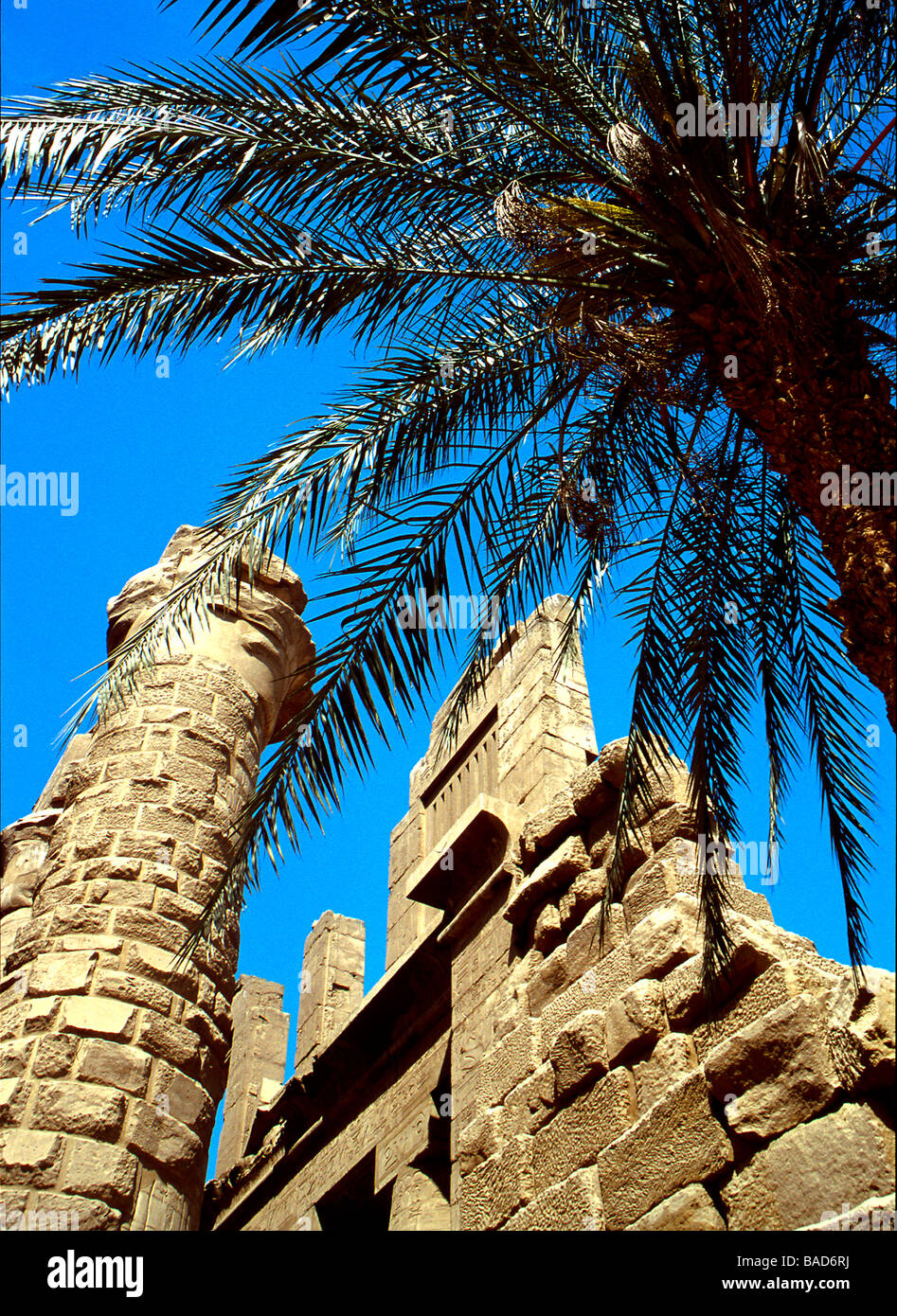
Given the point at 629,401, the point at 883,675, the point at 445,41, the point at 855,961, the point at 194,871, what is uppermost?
the point at 445,41

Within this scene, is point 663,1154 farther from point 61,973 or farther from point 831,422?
point 61,973

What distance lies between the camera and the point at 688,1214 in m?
3.83

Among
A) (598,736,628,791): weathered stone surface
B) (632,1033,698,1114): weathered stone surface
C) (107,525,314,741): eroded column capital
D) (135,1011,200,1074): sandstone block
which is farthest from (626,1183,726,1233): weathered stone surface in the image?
(107,525,314,741): eroded column capital

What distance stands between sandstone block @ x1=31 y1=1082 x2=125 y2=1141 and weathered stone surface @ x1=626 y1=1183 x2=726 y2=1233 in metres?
2.83

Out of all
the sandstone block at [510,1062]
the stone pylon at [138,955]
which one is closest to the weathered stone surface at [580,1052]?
the sandstone block at [510,1062]

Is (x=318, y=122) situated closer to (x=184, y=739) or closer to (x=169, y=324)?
(x=169, y=324)

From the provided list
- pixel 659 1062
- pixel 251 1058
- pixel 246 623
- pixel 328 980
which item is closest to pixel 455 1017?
pixel 659 1062

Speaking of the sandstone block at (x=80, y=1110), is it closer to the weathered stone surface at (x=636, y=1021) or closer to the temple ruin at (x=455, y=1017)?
the temple ruin at (x=455, y=1017)

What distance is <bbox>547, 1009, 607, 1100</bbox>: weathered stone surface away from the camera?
468 cm

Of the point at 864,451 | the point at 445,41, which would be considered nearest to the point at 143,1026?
Result: the point at 864,451

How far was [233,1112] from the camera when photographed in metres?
11.9

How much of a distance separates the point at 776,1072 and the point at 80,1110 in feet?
11.5

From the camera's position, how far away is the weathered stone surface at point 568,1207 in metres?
4.30
